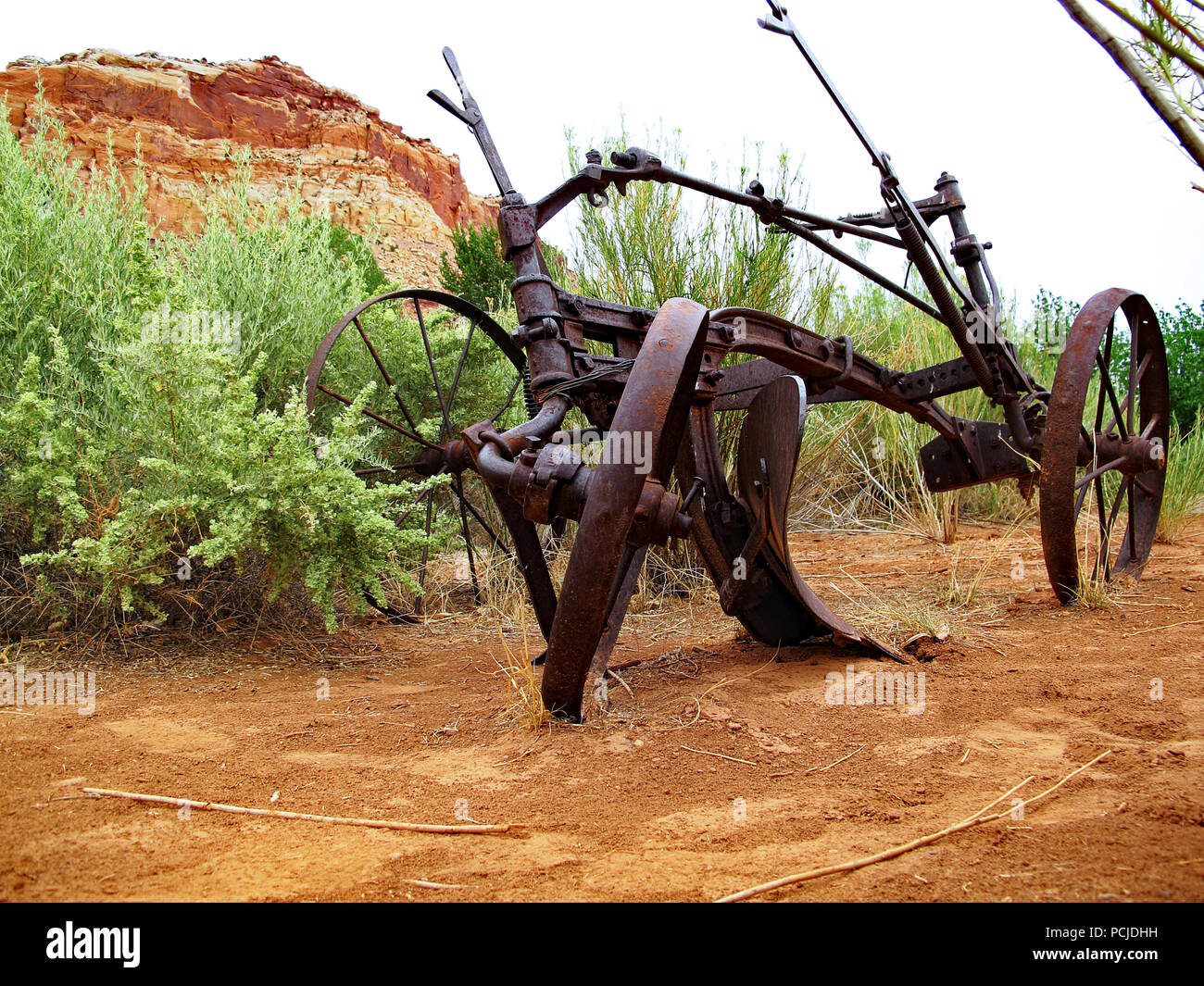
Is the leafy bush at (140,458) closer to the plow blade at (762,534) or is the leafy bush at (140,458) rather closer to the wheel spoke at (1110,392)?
the plow blade at (762,534)

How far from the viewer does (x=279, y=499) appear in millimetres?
3355

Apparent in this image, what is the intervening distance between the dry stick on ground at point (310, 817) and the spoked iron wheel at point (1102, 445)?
2.80 m

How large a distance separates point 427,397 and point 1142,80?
447cm

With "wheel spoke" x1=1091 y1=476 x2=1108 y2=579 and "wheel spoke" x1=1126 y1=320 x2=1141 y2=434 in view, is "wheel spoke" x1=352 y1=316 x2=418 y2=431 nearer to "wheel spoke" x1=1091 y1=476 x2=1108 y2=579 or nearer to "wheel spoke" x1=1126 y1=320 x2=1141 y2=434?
"wheel spoke" x1=1091 y1=476 x2=1108 y2=579

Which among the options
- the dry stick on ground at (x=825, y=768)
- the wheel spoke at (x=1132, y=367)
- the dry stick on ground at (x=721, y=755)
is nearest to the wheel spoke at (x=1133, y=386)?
the wheel spoke at (x=1132, y=367)

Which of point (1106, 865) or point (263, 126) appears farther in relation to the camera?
point (263, 126)

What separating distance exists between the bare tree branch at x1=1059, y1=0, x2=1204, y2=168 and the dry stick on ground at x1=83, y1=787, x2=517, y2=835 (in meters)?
1.73

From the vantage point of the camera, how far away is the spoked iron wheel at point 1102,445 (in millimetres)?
3490

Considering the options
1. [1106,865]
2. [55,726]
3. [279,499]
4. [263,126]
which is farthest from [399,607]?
[263,126]

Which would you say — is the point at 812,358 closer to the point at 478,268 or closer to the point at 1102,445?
the point at 1102,445

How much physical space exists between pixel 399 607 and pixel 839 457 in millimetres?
4494

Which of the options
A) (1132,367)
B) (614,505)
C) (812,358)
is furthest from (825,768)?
(1132,367)

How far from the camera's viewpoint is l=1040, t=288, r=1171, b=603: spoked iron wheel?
137 inches
